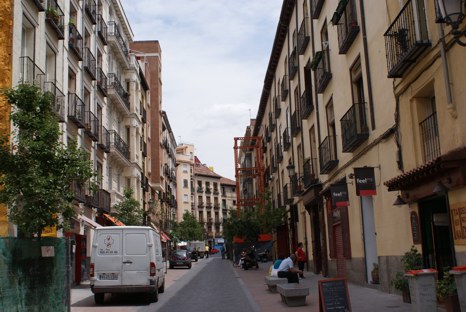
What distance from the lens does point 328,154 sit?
838 inches

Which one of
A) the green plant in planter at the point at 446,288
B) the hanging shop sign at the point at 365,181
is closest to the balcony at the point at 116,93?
the hanging shop sign at the point at 365,181

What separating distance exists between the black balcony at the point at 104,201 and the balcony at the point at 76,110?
4845 millimetres

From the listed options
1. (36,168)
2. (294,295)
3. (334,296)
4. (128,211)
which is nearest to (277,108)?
(128,211)

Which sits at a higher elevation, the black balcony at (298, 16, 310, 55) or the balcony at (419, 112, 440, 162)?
the black balcony at (298, 16, 310, 55)

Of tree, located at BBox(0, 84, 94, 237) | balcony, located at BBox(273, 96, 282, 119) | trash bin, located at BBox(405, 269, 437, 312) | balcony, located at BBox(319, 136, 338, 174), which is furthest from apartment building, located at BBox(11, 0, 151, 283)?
balcony, located at BBox(273, 96, 282, 119)

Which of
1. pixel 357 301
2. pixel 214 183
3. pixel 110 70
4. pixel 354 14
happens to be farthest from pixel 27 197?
pixel 214 183

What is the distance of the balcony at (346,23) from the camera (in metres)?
16.7

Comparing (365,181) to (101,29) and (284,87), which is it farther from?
(101,29)

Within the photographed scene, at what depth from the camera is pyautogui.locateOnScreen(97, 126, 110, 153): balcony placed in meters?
28.5

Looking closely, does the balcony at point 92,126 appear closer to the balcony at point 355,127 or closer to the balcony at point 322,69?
the balcony at point 322,69

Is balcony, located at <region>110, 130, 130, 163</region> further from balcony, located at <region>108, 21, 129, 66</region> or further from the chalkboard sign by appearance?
the chalkboard sign

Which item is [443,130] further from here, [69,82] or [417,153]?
[69,82]

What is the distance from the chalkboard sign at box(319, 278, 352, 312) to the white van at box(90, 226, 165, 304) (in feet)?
24.4

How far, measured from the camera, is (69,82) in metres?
24.2
